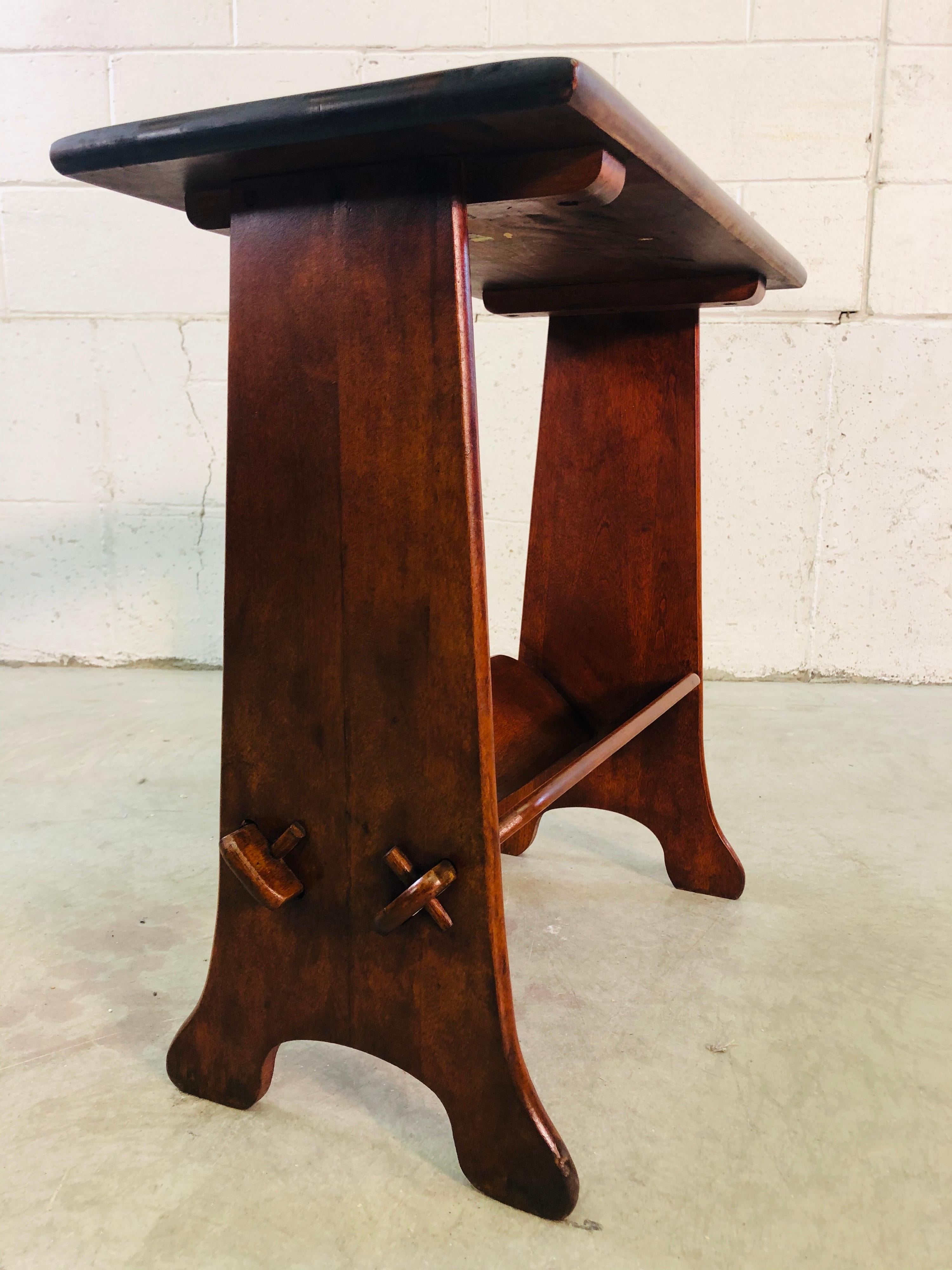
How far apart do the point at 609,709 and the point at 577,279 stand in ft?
2.37

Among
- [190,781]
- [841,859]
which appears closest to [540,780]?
[841,859]

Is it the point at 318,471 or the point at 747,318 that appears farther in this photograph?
the point at 747,318

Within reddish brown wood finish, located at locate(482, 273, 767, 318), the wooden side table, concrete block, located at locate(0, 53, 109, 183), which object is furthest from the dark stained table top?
concrete block, located at locate(0, 53, 109, 183)

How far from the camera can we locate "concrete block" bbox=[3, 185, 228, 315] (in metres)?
3.03

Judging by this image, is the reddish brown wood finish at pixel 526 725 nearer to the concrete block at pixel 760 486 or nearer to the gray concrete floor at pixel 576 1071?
the gray concrete floor at pixel 576 1071

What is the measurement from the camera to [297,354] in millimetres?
998

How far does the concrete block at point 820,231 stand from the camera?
2895 mm

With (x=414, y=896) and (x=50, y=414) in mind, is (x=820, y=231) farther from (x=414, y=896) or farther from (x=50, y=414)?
(x=414, y=896)

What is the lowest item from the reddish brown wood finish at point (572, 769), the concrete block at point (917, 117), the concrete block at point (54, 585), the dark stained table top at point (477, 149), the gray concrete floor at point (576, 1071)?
the gray concrete floor at point (576, 1071)

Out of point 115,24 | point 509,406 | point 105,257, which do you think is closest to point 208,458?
point 105,257

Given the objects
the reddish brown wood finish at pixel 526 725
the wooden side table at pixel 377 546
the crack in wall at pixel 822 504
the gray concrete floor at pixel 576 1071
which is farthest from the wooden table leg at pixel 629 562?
the crack in wall at pixel 822 504

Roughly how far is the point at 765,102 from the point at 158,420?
6.74 feet

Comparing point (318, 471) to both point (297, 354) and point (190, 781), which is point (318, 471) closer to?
point (297, 354)

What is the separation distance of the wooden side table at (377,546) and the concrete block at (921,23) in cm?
210
